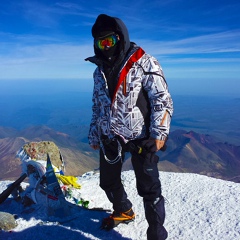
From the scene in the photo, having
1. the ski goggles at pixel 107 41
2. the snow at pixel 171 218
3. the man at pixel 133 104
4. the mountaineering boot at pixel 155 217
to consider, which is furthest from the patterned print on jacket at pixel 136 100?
the snow at pixel 171 218

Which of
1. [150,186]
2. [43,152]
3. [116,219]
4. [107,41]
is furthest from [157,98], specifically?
[43,152]

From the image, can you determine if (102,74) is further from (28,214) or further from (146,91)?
(28,214)

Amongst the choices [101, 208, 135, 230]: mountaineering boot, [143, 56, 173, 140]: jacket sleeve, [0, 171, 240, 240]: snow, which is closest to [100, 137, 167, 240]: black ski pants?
[143, 56, 173, 140]: jacket sleeve

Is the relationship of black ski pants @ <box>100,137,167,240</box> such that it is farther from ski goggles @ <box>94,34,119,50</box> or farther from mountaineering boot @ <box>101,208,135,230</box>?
ski goggles @ <box>94,34,119,50</box>

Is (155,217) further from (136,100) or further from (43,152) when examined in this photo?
(43,152)

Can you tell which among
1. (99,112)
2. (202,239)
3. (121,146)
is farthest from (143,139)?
(202,239)

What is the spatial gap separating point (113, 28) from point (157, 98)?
4.43 feet

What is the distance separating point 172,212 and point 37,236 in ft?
10.3

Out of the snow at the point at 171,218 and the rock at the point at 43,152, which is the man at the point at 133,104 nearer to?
the snow at the point at 171,218

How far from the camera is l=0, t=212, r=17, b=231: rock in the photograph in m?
4.75

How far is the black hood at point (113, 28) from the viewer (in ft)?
11.8

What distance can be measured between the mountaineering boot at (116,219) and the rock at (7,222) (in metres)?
1.92

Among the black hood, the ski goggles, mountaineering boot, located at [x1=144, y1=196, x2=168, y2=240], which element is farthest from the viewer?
mountaineering boot, located at [x1=144, y1=196, x2=168, y2=240]

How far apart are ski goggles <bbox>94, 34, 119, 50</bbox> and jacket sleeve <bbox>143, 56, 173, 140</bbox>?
2.20 ft
